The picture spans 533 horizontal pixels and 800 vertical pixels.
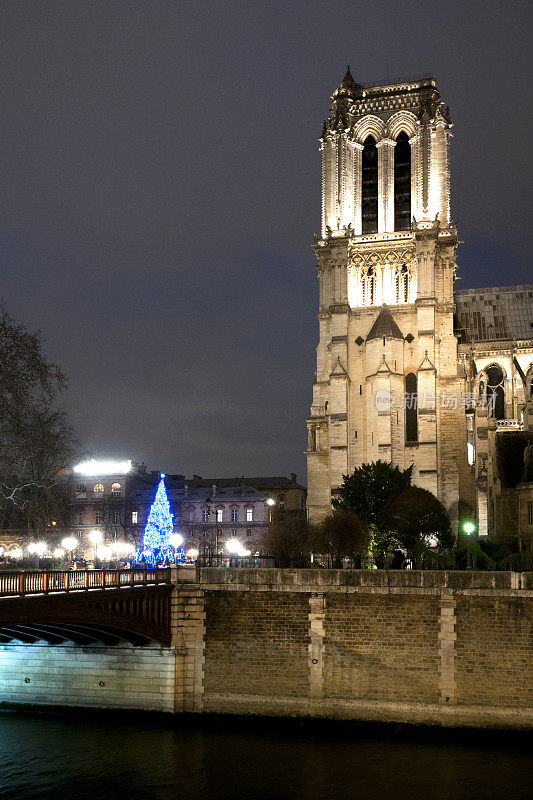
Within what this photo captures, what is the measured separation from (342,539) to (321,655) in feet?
39.5

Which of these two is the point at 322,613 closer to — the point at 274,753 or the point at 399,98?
the point at 274,753

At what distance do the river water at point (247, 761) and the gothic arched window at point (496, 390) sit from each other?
139 feet

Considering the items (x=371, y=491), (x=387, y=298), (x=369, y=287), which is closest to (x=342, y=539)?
(x=371, y=491)

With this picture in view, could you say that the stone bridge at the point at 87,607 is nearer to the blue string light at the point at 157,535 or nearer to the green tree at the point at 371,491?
the blue string light at the point at 157,535

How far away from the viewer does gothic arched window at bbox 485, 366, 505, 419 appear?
69938 mm

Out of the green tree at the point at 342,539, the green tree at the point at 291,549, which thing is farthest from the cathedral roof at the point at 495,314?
the green tree at the point at 342,539

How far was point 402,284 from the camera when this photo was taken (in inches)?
2495

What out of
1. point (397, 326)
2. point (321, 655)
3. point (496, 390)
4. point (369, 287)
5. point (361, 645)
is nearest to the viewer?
point (361, 645)

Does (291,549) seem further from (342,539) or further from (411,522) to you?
(411,522)

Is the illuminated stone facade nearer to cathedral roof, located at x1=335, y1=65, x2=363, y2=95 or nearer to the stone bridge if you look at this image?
cathedral roof, located at x1=335, y1=65, x2=363, y2=95

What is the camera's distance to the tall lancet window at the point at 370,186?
66.6 metres

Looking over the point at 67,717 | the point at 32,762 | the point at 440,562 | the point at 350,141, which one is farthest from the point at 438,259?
the point at 32,762

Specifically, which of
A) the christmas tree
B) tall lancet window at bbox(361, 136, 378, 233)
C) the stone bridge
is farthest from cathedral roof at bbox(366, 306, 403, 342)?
the stone bridge

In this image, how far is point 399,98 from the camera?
67062 millimetres
